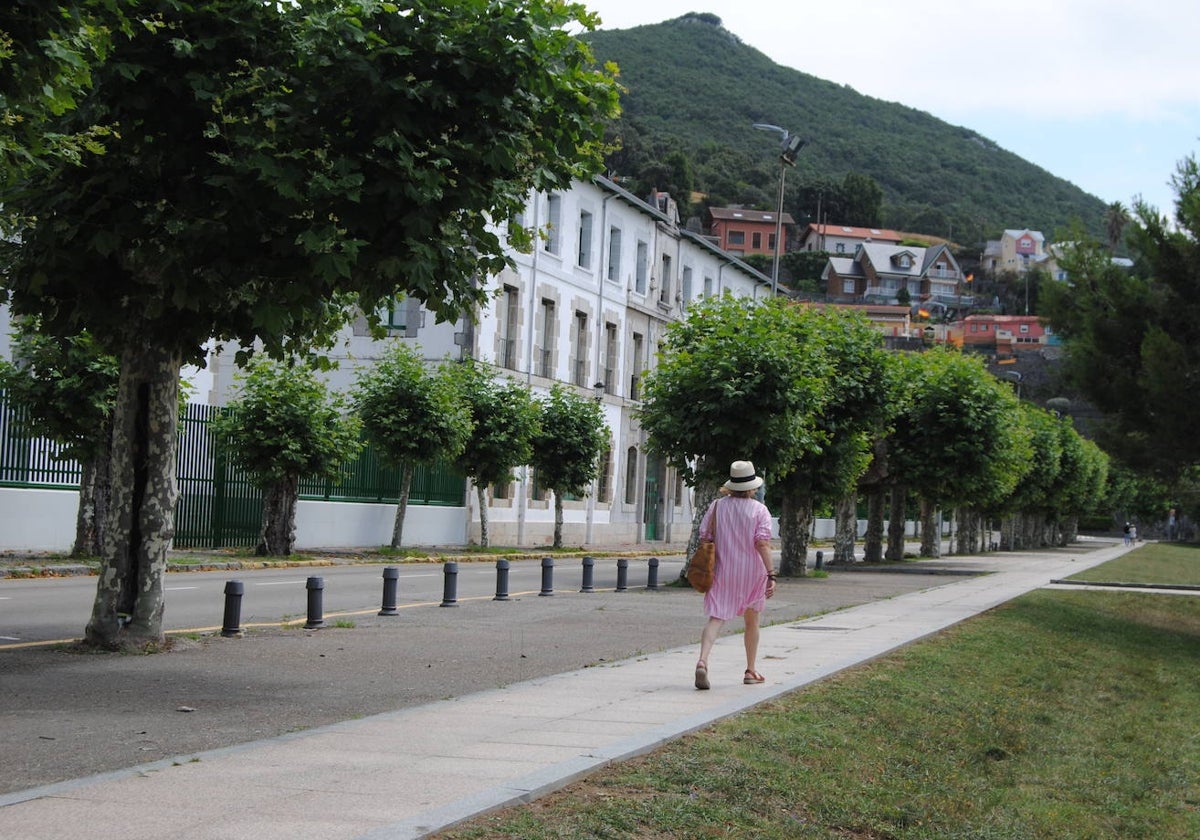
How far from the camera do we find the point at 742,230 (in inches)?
6752

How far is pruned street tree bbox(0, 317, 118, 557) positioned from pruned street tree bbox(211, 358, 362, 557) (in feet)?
16.6

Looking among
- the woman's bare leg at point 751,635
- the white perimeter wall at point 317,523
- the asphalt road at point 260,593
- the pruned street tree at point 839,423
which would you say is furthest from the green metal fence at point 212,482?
the woman's bare leg at point 751,635

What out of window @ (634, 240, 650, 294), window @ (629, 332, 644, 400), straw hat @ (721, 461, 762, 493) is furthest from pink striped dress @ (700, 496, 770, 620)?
window @ (634, 240, 650, 294)

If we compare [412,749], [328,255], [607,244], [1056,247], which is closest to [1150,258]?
[1056,247]

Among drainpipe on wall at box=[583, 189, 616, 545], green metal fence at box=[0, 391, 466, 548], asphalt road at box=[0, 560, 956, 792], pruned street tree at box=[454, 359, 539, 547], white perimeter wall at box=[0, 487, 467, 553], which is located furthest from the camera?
drainpipe on wall at box=[583, 189, 616, 545]

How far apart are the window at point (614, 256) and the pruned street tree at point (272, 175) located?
3880cm

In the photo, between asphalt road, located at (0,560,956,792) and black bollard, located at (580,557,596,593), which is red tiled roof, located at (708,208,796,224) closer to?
black bollard, located at (580,557,596,593)

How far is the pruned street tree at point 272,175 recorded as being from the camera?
10.3 meters

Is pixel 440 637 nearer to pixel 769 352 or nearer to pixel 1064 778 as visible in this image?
pixel 1064 778

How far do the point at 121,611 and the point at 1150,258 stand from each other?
17.7 meters

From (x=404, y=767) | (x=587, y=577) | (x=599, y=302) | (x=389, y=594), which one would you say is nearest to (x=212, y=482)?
(x=587, y=577)

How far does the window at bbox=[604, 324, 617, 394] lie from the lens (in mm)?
51250

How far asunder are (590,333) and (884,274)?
5506 inches

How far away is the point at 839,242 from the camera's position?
192m
